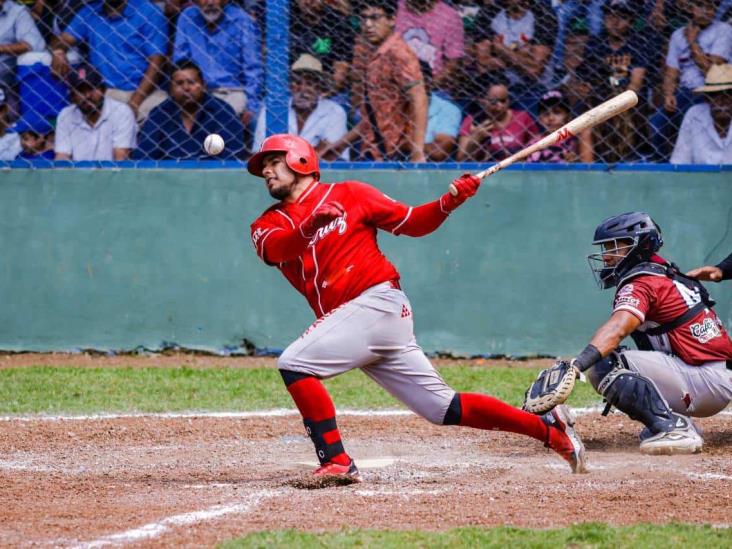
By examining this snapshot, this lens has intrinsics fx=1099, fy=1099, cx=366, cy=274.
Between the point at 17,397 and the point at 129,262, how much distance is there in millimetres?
1852

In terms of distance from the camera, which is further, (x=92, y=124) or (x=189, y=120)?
(x=92, y=124)

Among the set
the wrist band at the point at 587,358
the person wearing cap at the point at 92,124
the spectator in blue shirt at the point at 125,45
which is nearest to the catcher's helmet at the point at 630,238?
the wrist band at the point at 587,358

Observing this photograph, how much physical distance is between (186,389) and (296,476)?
104 inches

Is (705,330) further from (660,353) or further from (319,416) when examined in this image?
(319,416)

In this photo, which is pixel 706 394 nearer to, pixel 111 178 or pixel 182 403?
pixel 182 403

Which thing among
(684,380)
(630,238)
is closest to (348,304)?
(630,238)

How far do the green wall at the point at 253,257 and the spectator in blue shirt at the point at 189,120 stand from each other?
0.79ft

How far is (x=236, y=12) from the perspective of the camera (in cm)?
866

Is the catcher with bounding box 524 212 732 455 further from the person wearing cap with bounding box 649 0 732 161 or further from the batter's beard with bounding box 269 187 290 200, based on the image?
the person wearing cap with bounding box 649 0 732 161

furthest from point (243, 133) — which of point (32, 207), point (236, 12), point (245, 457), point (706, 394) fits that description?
point (706, 394)

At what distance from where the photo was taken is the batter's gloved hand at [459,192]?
16.0 feet

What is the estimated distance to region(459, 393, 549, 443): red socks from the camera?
5016 millimetres

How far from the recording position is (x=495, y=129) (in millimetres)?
8609

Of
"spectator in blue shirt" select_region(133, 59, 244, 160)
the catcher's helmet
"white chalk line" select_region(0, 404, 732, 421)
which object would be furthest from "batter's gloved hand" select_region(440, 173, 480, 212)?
"spectator in blue shirt" select_region(133, 59, 244, 160)
